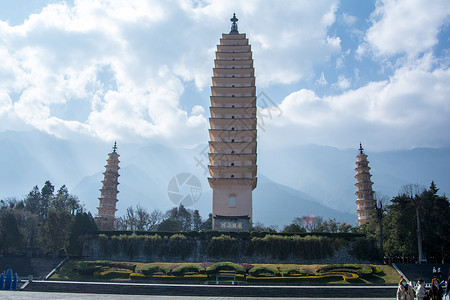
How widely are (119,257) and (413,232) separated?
22.6 m

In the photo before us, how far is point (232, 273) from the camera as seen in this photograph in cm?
2192

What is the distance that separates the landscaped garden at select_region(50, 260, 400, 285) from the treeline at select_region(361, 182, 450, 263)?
575 cm

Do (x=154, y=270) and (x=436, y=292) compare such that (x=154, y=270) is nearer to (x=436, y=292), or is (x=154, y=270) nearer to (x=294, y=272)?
(x=294, y=272)

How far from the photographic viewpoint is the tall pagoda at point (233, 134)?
3347 centimetres

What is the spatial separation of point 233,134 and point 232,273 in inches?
640

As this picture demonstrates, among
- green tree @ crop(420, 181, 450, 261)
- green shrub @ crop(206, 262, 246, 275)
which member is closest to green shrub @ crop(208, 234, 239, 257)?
green shrub @ crop(206, 262, 246, 275)

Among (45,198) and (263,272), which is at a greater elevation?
(45,198)

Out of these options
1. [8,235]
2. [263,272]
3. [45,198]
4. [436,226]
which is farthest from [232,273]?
[45,198]

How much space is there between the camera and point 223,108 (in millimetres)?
36438

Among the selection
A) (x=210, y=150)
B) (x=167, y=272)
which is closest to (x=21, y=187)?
(x=210, y=150)

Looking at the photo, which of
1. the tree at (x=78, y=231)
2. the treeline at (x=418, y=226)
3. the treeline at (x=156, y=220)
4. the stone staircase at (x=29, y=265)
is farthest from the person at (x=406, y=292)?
the treeline at (x=156, y=220)

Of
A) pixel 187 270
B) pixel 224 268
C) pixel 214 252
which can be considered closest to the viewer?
pixel 187 270

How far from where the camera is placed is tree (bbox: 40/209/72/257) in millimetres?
27609

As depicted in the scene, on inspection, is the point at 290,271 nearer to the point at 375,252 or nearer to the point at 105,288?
the point at 375,252
